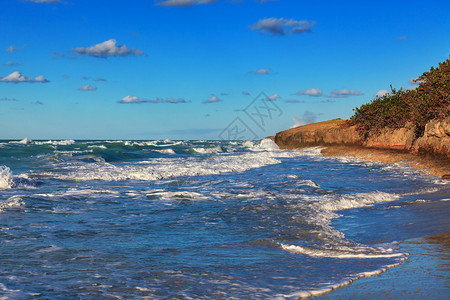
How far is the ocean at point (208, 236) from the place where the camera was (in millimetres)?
4352

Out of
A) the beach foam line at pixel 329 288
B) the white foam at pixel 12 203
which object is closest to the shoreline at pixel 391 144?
the beach foam line at pixel 329 288

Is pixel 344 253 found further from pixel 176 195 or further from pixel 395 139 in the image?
pixel 395 139

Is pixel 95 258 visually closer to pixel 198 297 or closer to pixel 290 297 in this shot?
pixel 198 297

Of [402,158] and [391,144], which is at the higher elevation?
[391,144]

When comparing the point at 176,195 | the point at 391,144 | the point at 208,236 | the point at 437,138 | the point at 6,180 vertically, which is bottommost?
the point at 208,236

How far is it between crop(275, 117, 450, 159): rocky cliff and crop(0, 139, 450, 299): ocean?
13.1ft

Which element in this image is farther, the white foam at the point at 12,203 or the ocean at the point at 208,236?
the white foam at the point at 12,203

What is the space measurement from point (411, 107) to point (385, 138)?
12.5 feet

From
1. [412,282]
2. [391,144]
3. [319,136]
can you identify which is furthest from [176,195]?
[319,136]

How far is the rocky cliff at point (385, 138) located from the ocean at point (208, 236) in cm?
398

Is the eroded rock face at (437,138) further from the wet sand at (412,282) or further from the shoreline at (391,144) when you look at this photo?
the wet sand at (412,282)

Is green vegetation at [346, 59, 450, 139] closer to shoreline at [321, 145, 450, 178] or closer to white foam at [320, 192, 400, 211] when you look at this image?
shoreline at [321, 145, 450, 178]

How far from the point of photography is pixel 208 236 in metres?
6.65

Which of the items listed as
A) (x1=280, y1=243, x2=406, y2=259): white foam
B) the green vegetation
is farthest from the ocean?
the green vegetation
